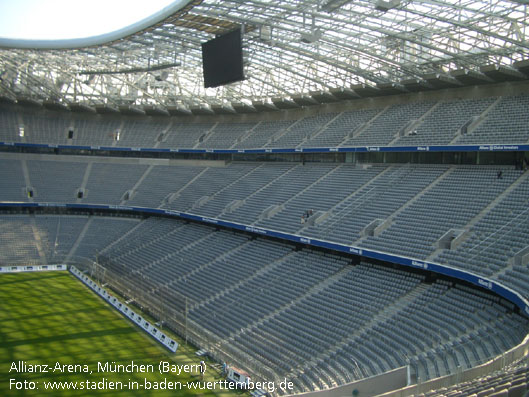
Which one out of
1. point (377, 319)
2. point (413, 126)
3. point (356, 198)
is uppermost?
point (413, 126)

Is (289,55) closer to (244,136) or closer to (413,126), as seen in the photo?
(413,126)

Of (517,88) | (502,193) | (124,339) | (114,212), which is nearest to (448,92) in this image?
(517,88)

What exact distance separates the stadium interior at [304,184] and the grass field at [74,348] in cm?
182

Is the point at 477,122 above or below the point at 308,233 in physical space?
above

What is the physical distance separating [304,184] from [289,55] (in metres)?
8.15

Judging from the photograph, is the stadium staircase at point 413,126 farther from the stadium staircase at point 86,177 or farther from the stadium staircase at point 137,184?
the stadium staircase at point 86,177

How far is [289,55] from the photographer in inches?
1133

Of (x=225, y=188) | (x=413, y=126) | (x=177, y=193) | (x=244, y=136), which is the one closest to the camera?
(x=413, y=126)

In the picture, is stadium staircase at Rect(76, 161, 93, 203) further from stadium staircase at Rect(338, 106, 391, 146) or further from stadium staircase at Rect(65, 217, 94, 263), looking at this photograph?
stadium staircase at Rect(338, 106, 391, 146)

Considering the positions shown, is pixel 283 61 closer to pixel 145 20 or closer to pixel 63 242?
pixel 145 20

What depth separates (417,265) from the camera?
19219mm

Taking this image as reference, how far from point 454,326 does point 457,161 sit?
1213 centimetres

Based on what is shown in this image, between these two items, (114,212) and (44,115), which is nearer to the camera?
(114,212)

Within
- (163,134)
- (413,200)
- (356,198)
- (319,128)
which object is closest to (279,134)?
(319,128)
